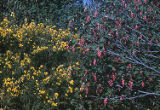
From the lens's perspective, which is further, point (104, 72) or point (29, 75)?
point (29, 75)

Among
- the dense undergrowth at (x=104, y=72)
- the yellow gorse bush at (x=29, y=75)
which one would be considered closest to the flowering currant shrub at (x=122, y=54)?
the dense undergrowth at (x=104, y=72)

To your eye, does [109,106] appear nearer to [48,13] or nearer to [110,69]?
[110,69]

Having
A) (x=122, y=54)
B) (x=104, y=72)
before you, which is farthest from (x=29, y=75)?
(x=122, y=54)

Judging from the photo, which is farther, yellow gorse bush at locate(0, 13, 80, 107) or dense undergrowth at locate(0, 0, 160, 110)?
yellow gorse bush at locate(0, 13, 80, 107)

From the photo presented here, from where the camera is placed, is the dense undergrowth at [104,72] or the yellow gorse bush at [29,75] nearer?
the dense undergrowth at [104,72]

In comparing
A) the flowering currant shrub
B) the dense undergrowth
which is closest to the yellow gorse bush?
the dense undergrowth

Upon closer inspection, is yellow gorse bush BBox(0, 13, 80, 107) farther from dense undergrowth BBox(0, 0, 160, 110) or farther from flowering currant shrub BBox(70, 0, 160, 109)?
flowering currant shrub BBox(70, 0, 160, 109)

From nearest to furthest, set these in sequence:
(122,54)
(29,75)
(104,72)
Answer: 1. (122,54)
2. (104,72)
3. (29,75)

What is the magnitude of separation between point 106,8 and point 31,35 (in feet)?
6.37

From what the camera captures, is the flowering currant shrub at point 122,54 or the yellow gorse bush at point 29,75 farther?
the yellow gorse bush at point 29,75

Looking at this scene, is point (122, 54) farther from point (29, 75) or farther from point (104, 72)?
point (29, 75)

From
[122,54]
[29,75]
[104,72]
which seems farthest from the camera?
[29,75]

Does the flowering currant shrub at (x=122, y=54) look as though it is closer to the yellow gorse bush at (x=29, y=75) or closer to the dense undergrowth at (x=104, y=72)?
the dense undergrowth at (x=104, y=72)

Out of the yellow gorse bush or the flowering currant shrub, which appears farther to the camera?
the yellow gorse bush
